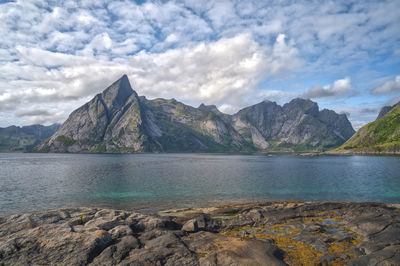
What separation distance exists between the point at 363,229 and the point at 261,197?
2942 centimetres

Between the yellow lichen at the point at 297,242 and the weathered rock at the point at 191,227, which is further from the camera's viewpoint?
the weathered rock at the point at 191,227

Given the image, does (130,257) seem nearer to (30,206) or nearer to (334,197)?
(30,206)

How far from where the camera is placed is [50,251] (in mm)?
19453

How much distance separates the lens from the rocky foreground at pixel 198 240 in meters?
19.0

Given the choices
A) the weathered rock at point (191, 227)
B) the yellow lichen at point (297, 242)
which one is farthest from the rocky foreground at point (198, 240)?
the weathered rock at point (191, 227)

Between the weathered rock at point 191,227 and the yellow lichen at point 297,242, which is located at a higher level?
the weathered rock at point 191,227

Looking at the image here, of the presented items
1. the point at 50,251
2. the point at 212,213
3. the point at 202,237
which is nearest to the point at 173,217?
the point at 212,213

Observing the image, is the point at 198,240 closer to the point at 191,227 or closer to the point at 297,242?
the point at 191,227

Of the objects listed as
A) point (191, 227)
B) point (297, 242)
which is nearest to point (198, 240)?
point (191, 227)

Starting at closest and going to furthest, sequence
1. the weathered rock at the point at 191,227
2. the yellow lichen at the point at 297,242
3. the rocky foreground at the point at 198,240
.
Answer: the rocky foreground at the point at 198,240 → the yellow lichen at the point at 297,242 → the weathered rock at the point at 191,227

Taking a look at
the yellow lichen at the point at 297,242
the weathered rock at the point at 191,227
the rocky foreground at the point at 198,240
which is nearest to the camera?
the rocky foreground at the point at 198,240

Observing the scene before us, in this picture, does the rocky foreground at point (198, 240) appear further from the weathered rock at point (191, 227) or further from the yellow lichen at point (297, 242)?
the weathered rock at point (191, 227)

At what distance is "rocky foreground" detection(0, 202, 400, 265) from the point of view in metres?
19.0

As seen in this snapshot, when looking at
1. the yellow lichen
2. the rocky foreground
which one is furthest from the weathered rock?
the yellow lichen
